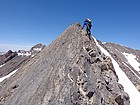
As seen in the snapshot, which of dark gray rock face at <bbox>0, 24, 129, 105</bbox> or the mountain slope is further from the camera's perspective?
the mountain slope

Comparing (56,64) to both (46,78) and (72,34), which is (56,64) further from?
(72,34)

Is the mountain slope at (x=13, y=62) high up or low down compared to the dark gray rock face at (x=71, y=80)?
up

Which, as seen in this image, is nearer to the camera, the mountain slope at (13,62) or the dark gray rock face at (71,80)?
the dark gray rock face at (71,80)

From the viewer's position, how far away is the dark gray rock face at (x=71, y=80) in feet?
59.4

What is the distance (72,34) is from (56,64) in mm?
6193

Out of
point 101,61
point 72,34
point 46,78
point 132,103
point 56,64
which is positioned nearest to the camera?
point 46,78

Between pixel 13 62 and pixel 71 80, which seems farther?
pixel 13 62

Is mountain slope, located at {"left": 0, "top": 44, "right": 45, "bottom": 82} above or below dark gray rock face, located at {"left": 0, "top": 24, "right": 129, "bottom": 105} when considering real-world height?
above

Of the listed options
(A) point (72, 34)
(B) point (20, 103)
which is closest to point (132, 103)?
(A) point (72, 34)

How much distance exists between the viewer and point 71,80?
Result: 18859 mm

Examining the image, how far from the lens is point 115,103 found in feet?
71.2

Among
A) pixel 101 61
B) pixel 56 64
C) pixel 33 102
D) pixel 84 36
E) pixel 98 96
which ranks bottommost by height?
pixel 33 102

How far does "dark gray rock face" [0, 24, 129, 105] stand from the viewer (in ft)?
59.4

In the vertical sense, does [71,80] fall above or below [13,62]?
below
